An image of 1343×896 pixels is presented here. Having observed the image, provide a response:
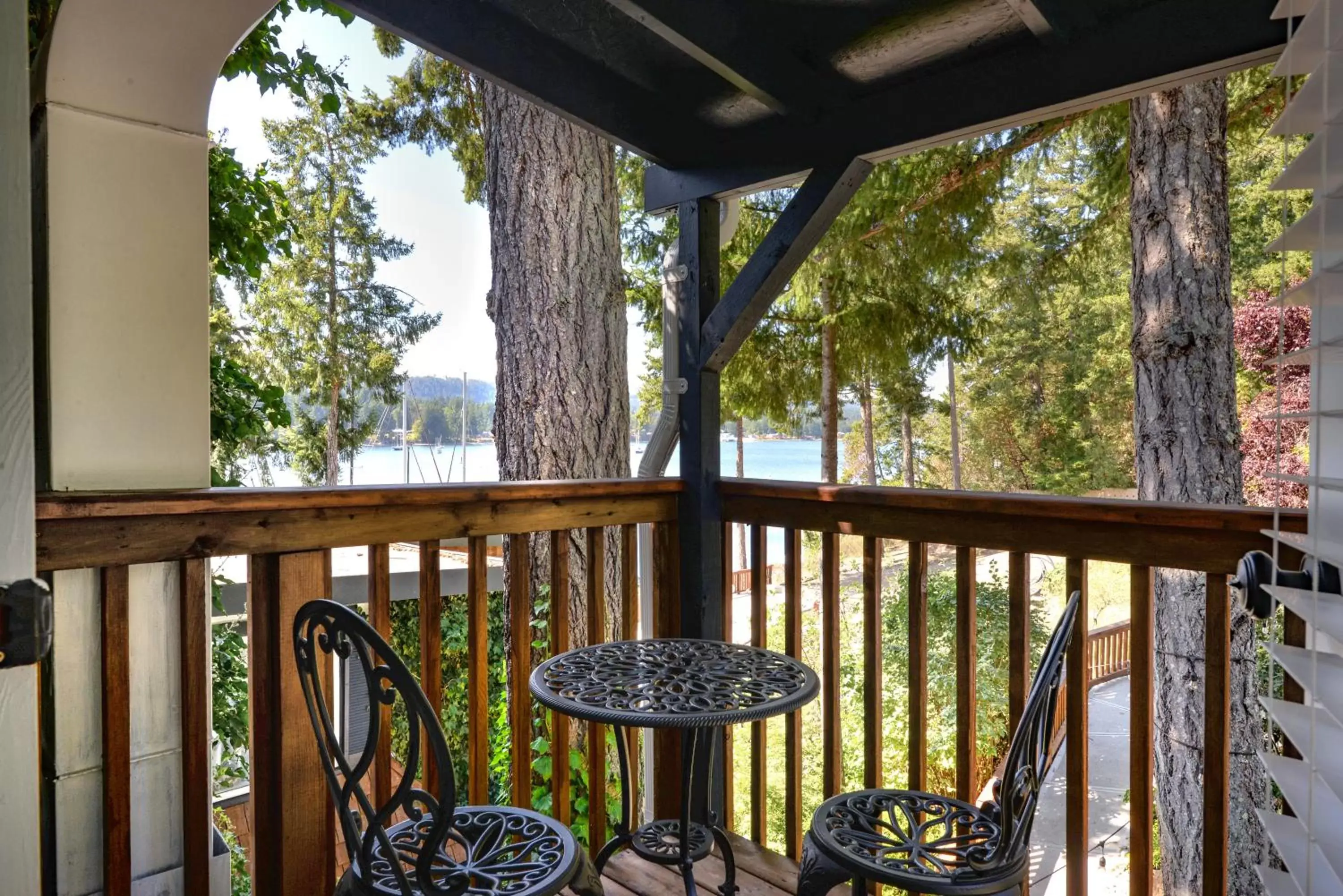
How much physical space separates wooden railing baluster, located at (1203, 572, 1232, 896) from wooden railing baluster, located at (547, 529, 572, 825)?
1527mm

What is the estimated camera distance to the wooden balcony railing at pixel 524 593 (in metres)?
1.63

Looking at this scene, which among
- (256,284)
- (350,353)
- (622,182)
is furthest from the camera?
(350,353)

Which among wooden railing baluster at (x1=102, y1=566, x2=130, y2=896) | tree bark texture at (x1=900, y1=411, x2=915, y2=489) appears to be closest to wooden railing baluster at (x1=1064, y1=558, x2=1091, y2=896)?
wooden railing baluster at (x1=102, y1=566, x2=130, y2=896)

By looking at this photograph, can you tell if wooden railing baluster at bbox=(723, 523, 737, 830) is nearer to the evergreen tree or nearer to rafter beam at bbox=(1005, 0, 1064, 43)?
rafter beam at bbox=(1005, 0, 1064, 43)

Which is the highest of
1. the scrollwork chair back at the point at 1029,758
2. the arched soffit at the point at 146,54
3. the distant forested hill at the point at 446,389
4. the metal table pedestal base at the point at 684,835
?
the distant forested hill at the point at 446,389

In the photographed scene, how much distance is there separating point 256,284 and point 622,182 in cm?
661

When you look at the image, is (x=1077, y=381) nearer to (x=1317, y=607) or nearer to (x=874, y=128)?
(x=874, y=128)

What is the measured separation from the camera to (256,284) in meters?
11.9

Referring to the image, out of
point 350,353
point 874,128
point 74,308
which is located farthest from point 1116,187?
point 350,353

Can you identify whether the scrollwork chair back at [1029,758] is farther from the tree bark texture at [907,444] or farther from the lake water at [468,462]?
the tree bark texture at [907,444]

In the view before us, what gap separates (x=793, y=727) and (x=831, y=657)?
0.77ft

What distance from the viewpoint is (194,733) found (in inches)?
69.0

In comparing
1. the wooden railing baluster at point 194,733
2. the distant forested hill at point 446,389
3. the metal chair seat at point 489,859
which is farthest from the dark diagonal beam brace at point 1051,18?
the distant forested hill at point 446,389

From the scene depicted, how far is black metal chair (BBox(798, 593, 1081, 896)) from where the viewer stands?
54.6 inches
